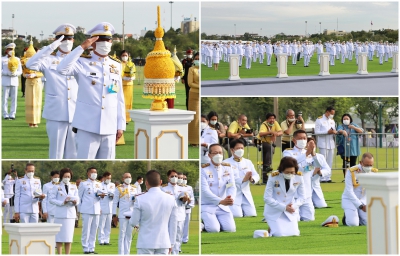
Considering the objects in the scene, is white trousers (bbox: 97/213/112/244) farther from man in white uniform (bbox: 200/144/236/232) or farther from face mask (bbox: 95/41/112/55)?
face mask (bbox: 95/41/112/55)

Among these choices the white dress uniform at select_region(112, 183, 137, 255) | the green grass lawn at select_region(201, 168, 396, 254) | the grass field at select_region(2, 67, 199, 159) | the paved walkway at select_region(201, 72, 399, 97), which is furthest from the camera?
the paved walkway at select_region(201, 72, 399, 97)

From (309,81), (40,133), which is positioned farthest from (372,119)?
(40,133)

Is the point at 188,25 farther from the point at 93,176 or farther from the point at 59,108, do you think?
the point at 59,108

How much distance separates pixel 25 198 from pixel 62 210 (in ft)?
6.12

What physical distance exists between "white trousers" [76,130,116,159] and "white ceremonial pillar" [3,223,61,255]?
1967 millimetres

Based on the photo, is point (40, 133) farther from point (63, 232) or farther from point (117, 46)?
point (117, 46)

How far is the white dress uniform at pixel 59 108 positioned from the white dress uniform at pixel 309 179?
3.54 metres

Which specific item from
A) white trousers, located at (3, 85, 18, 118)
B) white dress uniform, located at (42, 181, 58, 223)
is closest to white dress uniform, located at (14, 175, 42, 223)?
white dress uniform, located at (42, 181, 58, 223)

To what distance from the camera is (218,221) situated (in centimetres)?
1562

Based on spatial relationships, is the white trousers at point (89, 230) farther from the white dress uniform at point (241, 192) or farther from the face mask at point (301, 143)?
the face mask at point (301, 143)

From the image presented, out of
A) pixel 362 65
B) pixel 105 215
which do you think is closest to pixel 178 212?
pixel 105 215

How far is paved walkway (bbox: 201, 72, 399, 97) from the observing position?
25031mm

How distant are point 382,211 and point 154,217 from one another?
2.76 m

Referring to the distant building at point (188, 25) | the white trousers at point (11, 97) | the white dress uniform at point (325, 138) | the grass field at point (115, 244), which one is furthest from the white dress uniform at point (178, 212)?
the distant building at point (188, 25)
